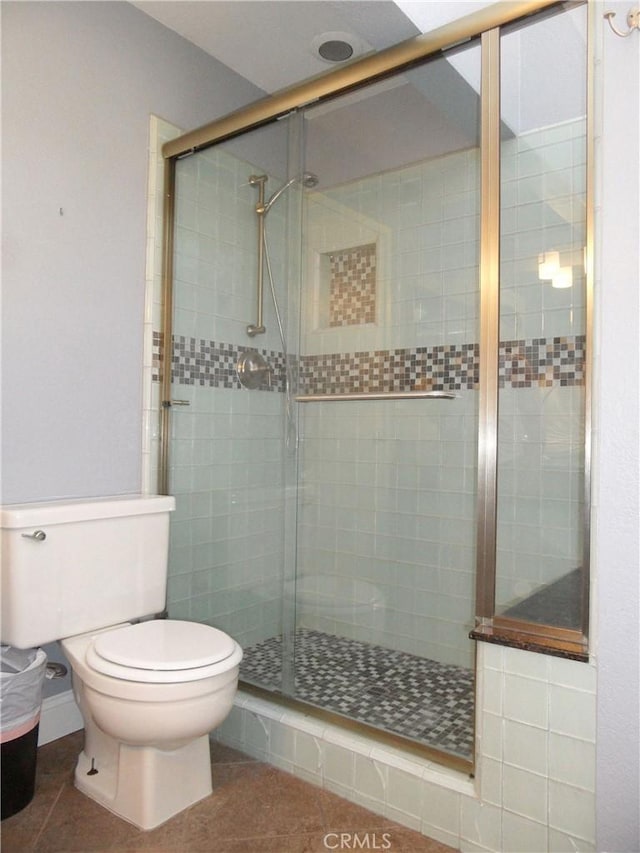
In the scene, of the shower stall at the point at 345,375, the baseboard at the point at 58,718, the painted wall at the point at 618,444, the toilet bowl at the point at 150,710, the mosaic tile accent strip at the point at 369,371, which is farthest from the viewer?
the mosaic tile accent strip at the point at 369,371

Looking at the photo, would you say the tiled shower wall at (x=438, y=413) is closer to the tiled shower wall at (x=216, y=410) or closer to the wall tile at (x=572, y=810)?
the tiled shower wall at (x=216, y=410)

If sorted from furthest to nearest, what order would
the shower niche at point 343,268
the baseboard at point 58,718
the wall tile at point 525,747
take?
the shower niche at point 343,268 < the baseboard at point 58,718 < the wall tile at point 525,747

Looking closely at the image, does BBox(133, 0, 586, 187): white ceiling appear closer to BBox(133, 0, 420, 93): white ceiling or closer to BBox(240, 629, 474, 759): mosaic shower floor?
BBox(133, 0, 420, 93): white ceiling

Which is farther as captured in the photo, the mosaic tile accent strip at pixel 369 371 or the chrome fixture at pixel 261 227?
the chrome fixture at pixel 261 227

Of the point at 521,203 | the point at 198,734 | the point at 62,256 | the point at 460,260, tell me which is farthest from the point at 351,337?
the point at 198,734

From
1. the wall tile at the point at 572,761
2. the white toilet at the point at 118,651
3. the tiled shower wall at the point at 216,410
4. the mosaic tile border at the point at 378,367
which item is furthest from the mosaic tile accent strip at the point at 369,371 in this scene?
A: the wall tile at the point at 572,761

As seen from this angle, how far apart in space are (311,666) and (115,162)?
1.95m

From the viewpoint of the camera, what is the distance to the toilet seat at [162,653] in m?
1.54

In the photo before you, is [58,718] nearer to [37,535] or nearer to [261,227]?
[37,535]

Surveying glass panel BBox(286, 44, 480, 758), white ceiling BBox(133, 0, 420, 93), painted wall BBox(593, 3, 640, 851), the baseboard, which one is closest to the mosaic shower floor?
glass panel BBox(286, 44, 480, 758)

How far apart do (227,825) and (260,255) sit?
1876mm

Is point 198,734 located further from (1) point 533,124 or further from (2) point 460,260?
(1) point 533,124

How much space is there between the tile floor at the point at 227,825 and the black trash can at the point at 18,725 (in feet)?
0.18

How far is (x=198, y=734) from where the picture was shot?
160 cm
